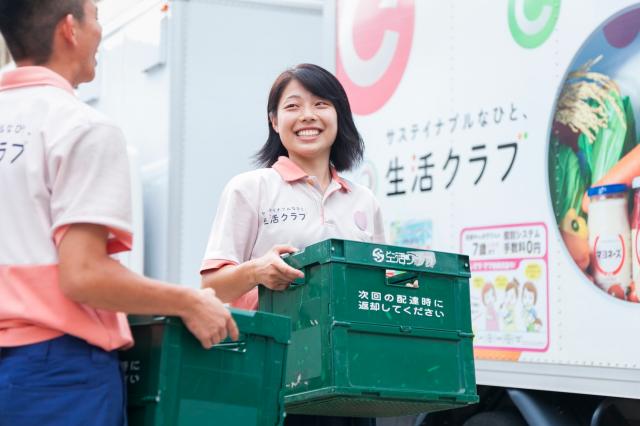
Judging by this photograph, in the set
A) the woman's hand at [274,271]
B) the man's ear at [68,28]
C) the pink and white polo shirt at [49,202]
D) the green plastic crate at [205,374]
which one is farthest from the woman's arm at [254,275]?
the man's ear at [68,28]

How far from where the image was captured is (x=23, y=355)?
7.25 ft

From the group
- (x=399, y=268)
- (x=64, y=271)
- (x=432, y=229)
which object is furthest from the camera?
(x=432, y=229)

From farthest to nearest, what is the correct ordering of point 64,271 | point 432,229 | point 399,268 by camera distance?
1. point 432,229
2. point 399,268
3. point 64,271

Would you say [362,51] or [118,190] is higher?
[362,51]

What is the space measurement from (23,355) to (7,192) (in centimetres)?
35

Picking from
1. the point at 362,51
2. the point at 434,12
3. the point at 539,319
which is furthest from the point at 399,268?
the point at 362,51

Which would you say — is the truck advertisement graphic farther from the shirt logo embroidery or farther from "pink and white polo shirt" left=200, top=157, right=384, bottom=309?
the shirt logo embroidery

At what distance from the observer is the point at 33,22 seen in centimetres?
239

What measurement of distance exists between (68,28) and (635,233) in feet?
7.63

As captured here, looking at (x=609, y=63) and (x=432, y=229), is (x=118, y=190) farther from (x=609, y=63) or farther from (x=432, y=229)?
(x=432, y=229)

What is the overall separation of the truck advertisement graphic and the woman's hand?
4.92 ft

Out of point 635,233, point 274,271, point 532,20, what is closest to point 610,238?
point 635,233

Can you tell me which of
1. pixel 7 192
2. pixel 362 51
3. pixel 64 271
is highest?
pixel 362 51

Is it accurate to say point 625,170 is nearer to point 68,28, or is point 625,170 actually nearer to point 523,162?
point 523,162
